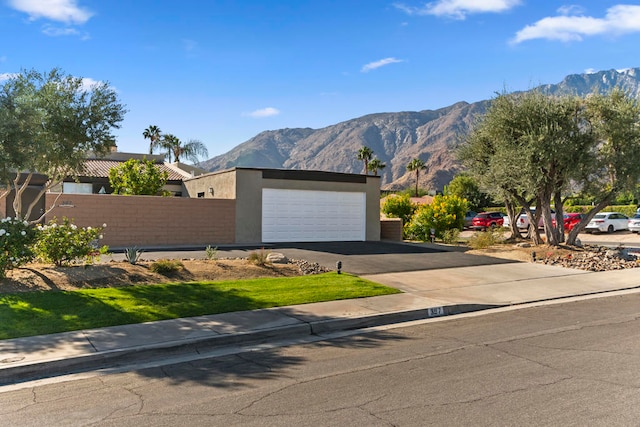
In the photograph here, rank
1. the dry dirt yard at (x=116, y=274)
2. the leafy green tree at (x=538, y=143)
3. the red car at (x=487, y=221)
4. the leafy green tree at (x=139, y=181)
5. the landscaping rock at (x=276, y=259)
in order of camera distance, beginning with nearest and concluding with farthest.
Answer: the dry dirt yard at (x=116, y=274), the landscaping rock at (x=276, y=259), the leafy green tree at (x=538, y=143), the leafy green tree at (x=139, y=181), the red car at (x=487, y=221)

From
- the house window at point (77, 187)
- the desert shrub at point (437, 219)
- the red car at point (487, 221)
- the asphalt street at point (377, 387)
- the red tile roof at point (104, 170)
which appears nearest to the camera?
the asphalt street at point (377, 387)

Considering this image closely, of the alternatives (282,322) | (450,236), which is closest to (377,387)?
(282,322)

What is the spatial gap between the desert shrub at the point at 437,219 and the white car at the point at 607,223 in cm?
1300

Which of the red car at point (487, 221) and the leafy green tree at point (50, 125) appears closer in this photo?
the leafy green tree at point (50, 125)

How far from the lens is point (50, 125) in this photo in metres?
12.8

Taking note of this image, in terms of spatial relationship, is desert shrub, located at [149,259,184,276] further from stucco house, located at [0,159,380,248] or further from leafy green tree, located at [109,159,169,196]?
leafy green tree, located at [109,159,169,196]

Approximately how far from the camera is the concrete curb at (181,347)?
264 inches

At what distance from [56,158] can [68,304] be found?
5017mm

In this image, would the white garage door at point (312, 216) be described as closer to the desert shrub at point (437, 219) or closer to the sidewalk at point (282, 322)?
the desert shrub at point (437, 219)

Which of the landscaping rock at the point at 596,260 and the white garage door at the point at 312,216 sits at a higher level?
the white garage door at the point at 312,216

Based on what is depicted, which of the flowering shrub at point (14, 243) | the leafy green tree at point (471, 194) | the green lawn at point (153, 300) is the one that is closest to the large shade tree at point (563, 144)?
the green lawn at point (153, 300)

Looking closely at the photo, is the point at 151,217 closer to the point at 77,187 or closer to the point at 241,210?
the point at 241,210

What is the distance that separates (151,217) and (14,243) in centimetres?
1008

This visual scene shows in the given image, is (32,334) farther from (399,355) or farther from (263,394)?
(399,355)
